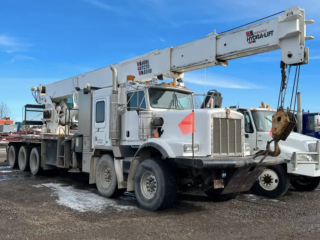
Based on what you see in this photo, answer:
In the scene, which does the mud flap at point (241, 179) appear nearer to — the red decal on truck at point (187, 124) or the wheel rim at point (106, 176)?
the red decal on truck at point (187, 124)

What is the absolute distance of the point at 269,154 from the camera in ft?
22.4

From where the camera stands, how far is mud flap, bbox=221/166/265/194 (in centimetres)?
656

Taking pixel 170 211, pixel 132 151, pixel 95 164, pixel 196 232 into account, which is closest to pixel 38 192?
pixel 95 164

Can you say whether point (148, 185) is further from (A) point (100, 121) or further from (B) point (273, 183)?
(B) point (273, 183)

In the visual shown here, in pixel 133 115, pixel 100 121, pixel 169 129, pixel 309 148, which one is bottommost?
pixel 309 148

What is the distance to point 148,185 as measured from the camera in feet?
23.1

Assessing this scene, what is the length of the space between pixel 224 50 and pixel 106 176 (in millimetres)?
4307

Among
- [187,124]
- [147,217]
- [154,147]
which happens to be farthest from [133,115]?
[147,217]

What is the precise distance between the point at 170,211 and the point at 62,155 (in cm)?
528

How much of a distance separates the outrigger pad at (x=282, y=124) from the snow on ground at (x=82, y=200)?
11.2ft

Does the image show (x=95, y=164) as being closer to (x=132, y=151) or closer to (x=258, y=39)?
(x=132, y=151)

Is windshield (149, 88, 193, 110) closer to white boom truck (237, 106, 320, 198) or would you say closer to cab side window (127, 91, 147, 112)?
cab side window (127, 91, 147, 112)

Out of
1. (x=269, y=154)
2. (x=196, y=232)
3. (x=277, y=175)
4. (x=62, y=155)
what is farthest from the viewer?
(x=62, y=155)

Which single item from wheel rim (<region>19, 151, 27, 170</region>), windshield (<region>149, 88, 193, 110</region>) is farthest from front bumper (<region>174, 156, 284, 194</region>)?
wheel rim (<region>19, 151, 27, 170</region>)
